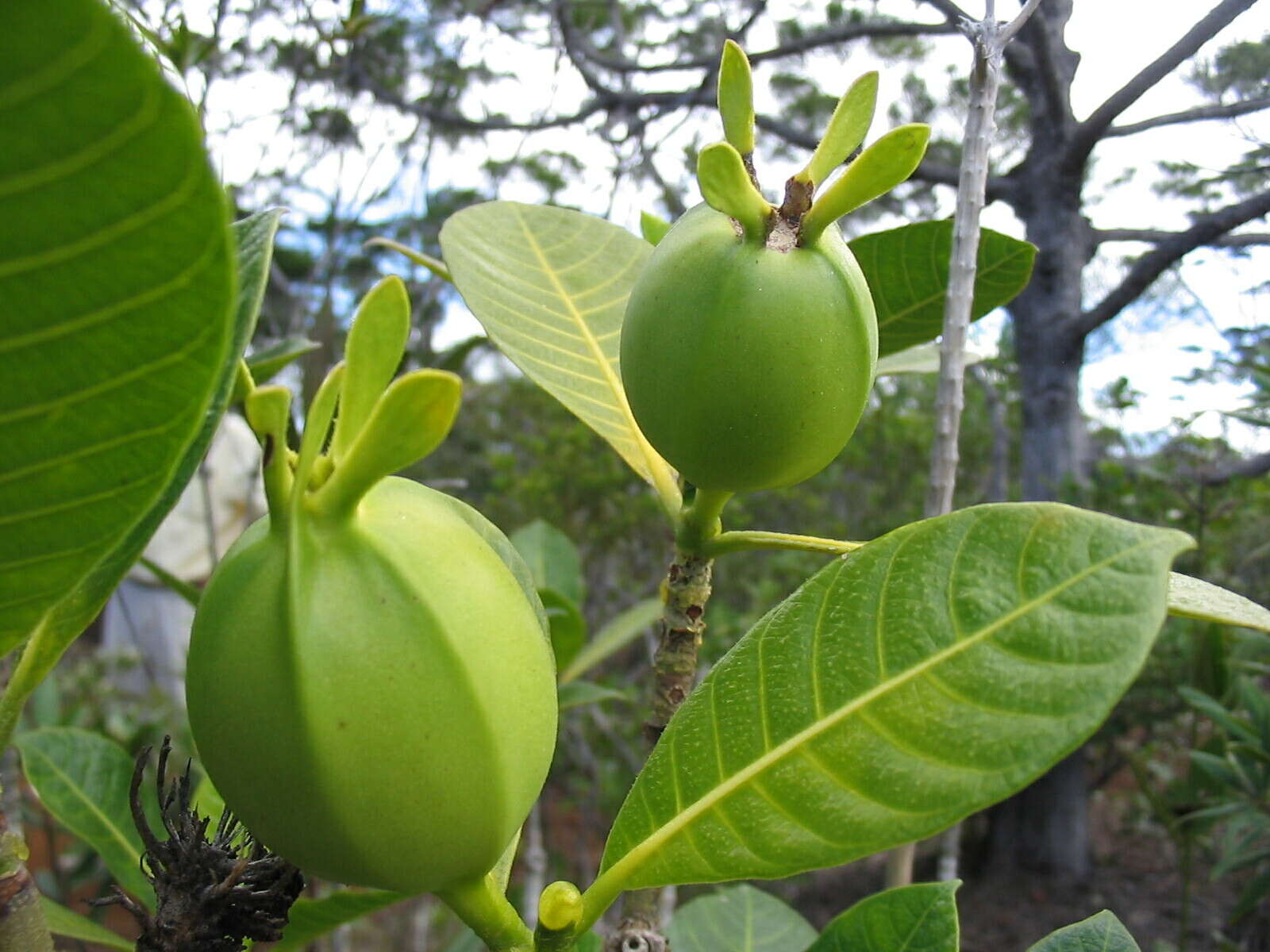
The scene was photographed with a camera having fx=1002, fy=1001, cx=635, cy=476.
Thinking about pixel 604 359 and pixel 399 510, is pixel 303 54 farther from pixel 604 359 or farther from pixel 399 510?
pixel 399 510

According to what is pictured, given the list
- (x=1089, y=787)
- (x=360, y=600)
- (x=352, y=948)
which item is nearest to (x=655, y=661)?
(x=360, y=600)

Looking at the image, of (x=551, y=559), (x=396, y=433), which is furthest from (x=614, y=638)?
(x=396, y=433)

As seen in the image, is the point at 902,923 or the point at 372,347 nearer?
the point at 372,347

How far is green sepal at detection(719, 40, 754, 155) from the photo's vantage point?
41 centimetres

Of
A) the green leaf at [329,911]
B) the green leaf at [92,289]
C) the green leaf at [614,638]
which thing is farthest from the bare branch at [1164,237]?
the green leaf at [92,289]

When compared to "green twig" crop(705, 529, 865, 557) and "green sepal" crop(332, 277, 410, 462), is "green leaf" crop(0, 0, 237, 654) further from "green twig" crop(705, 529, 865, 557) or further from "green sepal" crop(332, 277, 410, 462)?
"green twig" crop(705, 529, 865, 557)

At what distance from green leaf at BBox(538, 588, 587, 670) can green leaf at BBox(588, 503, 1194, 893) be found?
65cm

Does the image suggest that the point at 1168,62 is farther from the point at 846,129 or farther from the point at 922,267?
the point at 846,129

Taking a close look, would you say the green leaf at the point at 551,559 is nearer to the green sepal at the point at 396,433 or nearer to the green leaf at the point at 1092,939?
the green leaf at the point at 1092,939

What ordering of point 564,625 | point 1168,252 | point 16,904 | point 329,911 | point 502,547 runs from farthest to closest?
point 1168,252, point 564,625, point 329,911, point 502,547, point 16,904

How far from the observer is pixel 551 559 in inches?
52.0

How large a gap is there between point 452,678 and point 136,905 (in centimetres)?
20

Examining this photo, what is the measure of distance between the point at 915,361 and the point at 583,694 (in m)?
0.56

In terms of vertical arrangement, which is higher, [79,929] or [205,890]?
[205,890]
